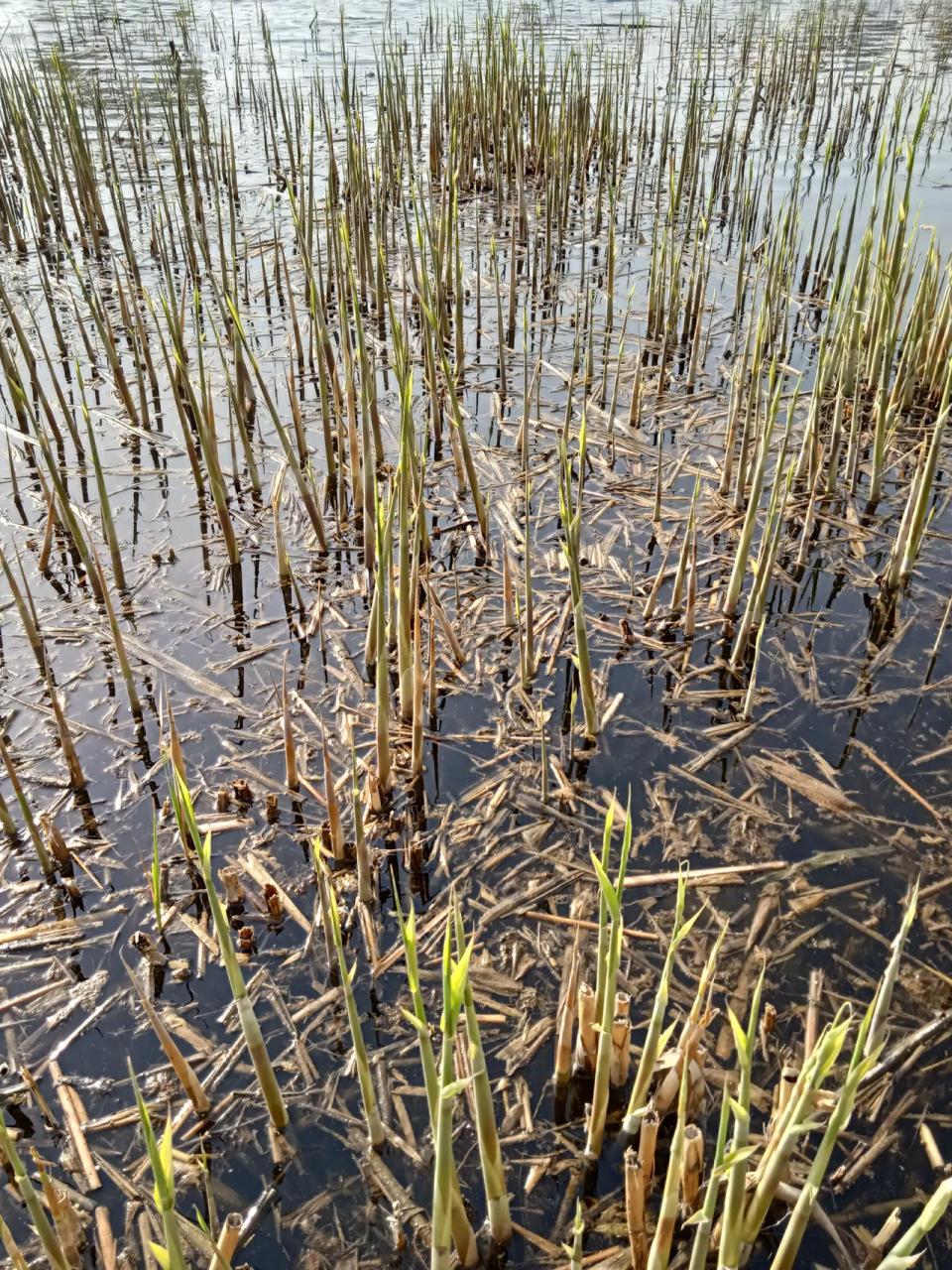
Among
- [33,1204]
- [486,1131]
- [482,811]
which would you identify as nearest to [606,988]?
[486,1131]

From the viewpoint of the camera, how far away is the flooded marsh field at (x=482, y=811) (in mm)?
1668

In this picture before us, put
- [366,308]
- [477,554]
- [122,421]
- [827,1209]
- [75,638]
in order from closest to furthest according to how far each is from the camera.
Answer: [827,1209] → [75,638] → [477,554] → [122,421] → [366,308]

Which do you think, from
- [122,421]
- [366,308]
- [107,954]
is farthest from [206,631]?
[366,308]

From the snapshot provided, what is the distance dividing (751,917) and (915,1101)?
1.72 feet

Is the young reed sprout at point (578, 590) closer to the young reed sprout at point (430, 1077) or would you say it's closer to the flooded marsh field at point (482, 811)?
the flooded marsh field at point (482, 811)

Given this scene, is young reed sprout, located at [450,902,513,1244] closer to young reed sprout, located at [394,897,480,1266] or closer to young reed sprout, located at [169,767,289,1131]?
young reed sprout, located at [394,897,480,1266]

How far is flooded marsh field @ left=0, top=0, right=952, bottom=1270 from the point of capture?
167cm

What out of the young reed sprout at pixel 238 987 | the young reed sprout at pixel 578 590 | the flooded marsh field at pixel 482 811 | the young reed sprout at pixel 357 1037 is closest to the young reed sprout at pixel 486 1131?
the flooded marsh field at pixel 482 811

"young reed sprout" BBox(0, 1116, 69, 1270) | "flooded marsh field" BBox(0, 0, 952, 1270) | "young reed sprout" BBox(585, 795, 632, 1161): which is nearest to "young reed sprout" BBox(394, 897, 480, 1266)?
"flooded marsh field" BBox(0, 0, 952, 1270)

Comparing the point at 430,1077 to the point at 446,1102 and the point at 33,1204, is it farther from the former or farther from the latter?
the point at 33,1204

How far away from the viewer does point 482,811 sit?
2584 millimetres

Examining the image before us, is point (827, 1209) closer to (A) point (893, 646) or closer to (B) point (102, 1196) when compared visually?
(B) point (102, 1196)

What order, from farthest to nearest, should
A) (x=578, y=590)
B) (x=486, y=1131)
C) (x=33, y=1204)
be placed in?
(x=578, y=590)
(x=486, y=1131)
(x=33, y=1204)

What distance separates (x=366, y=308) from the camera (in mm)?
5555
